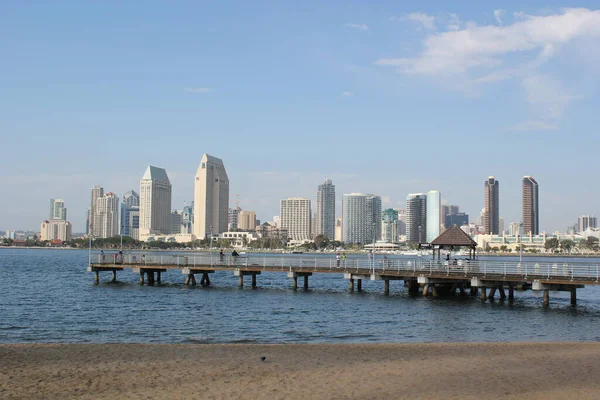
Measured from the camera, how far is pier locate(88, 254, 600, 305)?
138 feet

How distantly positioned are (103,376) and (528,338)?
19.3 m

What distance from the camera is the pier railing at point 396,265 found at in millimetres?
43094

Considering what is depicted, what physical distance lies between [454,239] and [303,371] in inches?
1315

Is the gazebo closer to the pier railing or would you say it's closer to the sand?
the pier railing

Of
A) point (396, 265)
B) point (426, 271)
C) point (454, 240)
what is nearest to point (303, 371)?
point (426, 271)

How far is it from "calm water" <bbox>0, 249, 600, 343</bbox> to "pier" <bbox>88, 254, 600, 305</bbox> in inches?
59.1

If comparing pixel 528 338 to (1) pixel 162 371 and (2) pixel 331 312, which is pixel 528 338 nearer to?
(2) pixel 331 312

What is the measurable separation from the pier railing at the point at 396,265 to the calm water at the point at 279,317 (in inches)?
81.5

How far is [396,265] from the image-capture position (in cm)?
5212


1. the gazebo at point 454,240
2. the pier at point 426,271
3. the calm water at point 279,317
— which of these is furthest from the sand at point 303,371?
the gazebo at point 454,240

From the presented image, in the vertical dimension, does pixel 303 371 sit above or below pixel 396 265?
below

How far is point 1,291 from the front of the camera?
2143 inches

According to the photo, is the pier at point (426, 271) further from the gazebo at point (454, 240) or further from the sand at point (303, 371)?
the sand at point (303, 371)

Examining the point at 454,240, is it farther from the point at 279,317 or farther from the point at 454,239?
the point at 279,317
